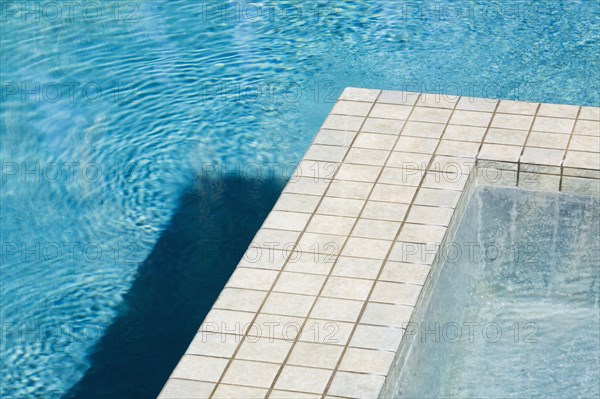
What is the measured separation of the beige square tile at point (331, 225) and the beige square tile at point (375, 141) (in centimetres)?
70

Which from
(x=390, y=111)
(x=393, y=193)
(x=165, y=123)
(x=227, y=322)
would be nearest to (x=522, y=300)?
(x=393, y=193)

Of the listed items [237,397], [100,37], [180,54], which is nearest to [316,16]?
[180,54]

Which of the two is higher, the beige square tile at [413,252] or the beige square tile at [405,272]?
the beige square tile at [413,252]

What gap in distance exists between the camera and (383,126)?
5.76 metres

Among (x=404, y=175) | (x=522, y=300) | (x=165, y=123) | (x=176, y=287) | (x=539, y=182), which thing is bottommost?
(x=176, y=287)

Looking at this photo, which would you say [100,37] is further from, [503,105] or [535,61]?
[503,105]

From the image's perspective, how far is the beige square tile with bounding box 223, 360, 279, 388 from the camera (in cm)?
401

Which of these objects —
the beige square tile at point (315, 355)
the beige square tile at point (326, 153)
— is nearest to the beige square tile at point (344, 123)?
the beige square tile at point (326, 153)

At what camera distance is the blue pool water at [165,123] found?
20.2ft

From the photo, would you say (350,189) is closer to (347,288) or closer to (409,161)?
(409,161)

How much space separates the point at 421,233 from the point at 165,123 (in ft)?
11.2

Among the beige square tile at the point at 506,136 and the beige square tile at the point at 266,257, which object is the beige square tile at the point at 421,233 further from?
the beige square tile at the point at 506,136

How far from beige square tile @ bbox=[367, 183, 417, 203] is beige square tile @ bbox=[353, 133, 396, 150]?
0.39m

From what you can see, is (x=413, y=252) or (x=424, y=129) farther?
(x=424, y=129)
